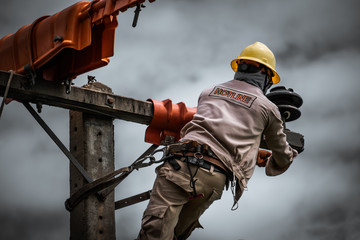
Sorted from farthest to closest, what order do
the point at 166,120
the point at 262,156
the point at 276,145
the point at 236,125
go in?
the point at 262,156, the point at 166,120, the point at 276,145, the point at 236,125

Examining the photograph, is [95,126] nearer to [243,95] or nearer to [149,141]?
[149,141]

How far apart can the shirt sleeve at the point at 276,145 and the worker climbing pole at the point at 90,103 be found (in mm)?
91

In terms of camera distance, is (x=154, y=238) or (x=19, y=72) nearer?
(x=154, y=238)

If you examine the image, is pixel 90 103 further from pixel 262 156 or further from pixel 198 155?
pixel 262 156

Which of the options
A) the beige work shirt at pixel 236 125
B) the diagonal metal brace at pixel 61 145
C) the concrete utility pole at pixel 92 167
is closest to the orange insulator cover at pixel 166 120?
the concrete utility pole at pixel 92 167

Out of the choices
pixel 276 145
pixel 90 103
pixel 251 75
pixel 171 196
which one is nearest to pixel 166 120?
pixel 90 103

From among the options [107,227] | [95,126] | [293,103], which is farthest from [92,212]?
[293,103]

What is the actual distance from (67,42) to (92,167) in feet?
4.45

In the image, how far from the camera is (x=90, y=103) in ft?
22.6

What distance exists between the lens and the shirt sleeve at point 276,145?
6.25 meters

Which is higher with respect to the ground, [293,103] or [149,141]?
[293,103]

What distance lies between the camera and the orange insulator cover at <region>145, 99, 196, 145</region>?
7.34 m

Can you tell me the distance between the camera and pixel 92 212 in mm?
6742

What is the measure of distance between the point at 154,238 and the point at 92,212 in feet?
3.76
